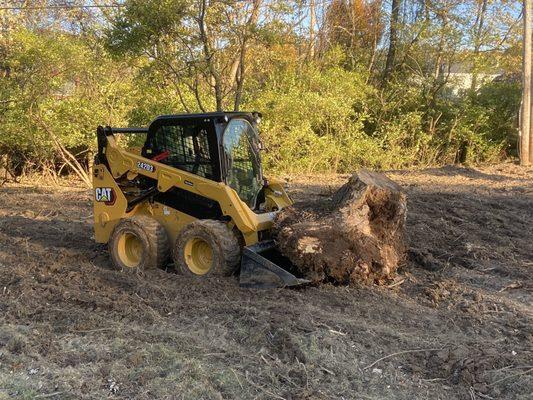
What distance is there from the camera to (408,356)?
422 cm

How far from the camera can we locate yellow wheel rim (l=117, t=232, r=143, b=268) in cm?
680

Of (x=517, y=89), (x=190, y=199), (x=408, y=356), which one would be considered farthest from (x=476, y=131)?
(x=408, y=356)

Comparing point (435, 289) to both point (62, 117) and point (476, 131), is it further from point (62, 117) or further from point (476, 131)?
point (476, 131)

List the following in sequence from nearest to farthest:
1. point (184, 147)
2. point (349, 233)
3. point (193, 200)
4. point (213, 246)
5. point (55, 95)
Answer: point (349, 233) < point (213, 246) < point (193, 200) < point (184, 147) < point (55, 95)

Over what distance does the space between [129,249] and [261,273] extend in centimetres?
206

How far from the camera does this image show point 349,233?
5.67 m

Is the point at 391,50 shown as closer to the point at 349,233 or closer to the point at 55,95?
the point at 55,95

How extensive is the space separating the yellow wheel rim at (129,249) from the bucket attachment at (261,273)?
1.61 m

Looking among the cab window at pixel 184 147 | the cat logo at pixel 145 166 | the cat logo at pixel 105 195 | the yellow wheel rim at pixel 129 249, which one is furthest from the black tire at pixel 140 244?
the cab window at pixel 184 147

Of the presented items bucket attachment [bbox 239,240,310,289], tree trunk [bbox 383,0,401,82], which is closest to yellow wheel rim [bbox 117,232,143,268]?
bucket attachment [bbox 239,240,310,289]

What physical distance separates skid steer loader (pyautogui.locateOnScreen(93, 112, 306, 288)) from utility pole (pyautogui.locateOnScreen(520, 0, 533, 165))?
14643 millimetres

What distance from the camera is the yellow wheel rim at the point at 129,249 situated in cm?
680

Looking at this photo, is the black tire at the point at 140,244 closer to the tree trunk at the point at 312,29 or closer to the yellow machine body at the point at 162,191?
the yellow machine body at the point at 162,191

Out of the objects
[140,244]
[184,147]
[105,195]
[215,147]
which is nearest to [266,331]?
[215,147]
